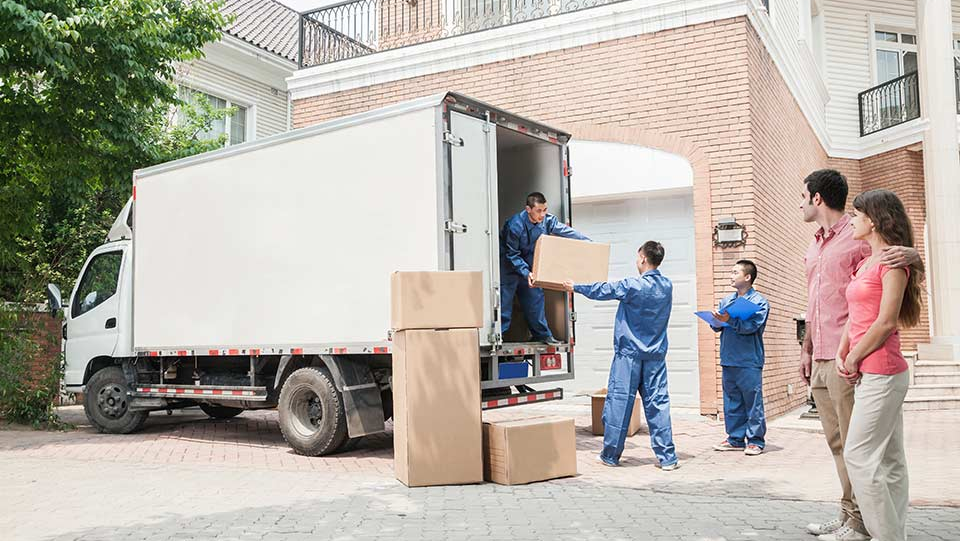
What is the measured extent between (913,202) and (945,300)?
3913mm

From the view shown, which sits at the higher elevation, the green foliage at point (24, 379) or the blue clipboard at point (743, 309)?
the blue clipboard at point (743, 309)

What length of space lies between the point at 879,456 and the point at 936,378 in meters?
11.5

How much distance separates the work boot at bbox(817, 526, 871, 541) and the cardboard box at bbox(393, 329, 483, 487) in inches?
107

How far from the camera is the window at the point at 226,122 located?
1791cm

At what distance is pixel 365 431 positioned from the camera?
775cm

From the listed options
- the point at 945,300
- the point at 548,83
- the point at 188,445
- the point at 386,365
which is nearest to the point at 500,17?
the point at 548,83

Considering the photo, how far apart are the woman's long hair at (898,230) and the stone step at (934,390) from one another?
1053 centimetres

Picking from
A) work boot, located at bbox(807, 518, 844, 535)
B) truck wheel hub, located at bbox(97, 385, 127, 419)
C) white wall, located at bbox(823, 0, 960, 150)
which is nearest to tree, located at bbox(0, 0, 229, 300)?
truck wheel hub, located at bbox(97, 385, 127, 419)

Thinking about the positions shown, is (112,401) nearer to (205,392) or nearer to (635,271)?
(205,392)

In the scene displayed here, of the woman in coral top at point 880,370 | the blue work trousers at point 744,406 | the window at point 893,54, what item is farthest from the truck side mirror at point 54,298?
the window at point 893,54

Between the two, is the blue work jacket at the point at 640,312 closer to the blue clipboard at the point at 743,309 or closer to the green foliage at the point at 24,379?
the blue clipboard at the point at 743,309

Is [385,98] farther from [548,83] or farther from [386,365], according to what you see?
[386,365]

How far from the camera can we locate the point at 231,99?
19703mm

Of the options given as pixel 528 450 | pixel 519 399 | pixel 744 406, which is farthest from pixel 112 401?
pixel 744 406
